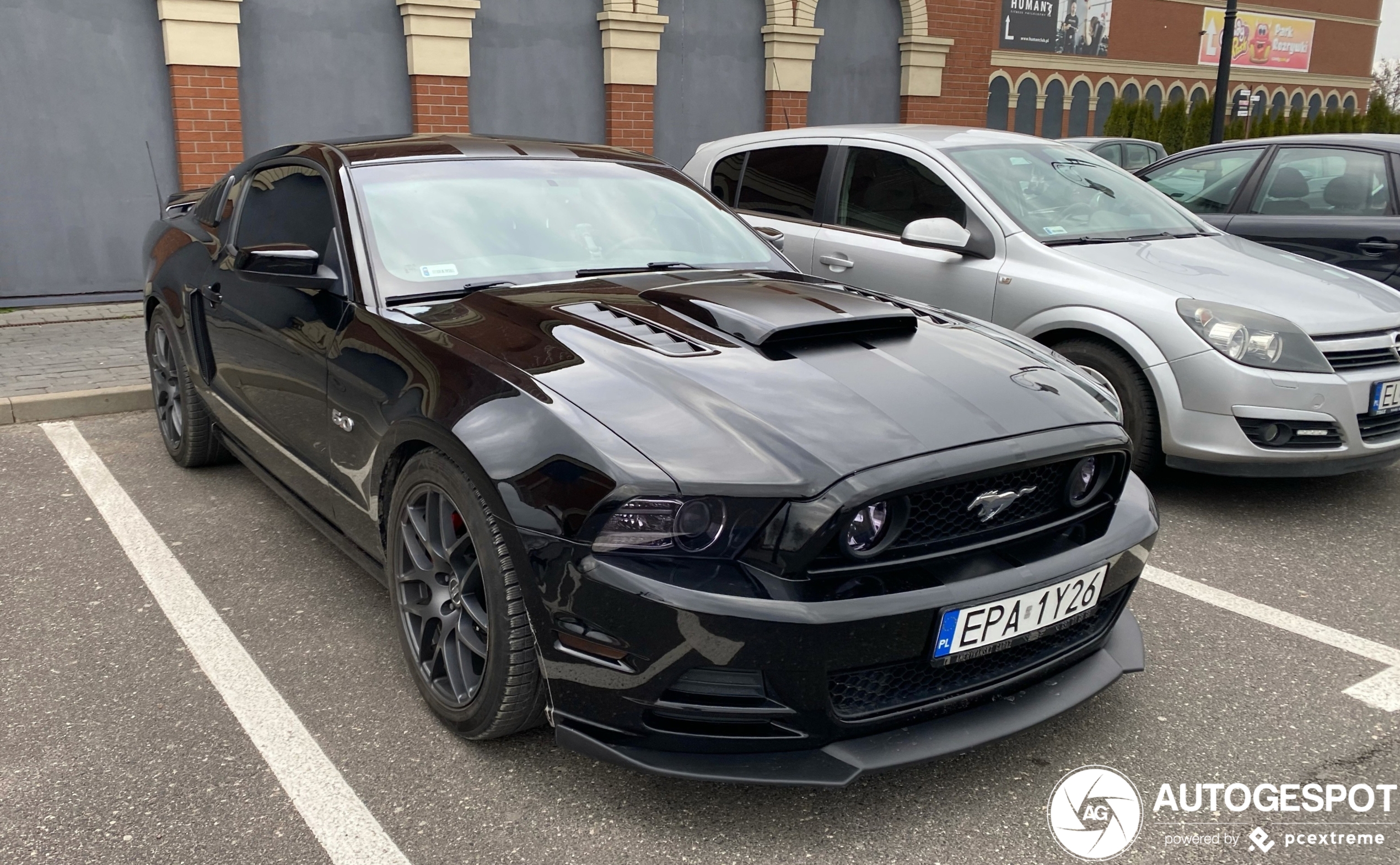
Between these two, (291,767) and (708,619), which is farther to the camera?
(291,767)

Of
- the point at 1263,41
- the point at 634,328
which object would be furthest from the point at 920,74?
the point at 1263,41

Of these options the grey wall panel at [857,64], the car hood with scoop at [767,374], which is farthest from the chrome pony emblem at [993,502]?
the grey wall panel at [857,64]

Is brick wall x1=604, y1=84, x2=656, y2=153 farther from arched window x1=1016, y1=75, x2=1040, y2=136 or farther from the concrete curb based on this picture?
arched window x1=1016, y1=75, x2=1040, y2=136

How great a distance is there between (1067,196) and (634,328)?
347cm

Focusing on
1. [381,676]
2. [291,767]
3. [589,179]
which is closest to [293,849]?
[291,767]

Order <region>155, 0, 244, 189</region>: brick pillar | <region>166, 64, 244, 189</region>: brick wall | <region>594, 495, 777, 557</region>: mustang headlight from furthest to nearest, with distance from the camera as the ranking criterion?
<region>166, 64, 244, 189</region>: brick wall, <region>155, 0, 244, 189</region>: brick pillar, <region>594, 495, 777, 557</region>: mustang headlight

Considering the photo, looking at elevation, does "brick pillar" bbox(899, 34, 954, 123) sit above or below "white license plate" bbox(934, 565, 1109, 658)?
above

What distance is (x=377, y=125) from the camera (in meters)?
10.1

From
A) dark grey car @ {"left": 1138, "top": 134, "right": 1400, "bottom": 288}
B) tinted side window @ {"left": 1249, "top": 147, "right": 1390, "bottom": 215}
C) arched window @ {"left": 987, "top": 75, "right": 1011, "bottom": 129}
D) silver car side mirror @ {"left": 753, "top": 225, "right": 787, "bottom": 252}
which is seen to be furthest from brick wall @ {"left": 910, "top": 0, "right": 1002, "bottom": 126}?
arched window @ {"left": 987, "top": 75, "right": 1011, "bottom": 129}

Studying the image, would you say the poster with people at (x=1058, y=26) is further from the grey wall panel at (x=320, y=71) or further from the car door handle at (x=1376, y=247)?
the car door handle at (x=1376, y=247)

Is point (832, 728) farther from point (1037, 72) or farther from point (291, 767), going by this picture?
point (1037, 72)

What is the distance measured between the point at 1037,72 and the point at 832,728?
88.3 ft

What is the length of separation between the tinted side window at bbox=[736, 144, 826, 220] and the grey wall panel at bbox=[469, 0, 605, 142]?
4.34m

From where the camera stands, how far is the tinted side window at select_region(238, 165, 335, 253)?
3.63m
